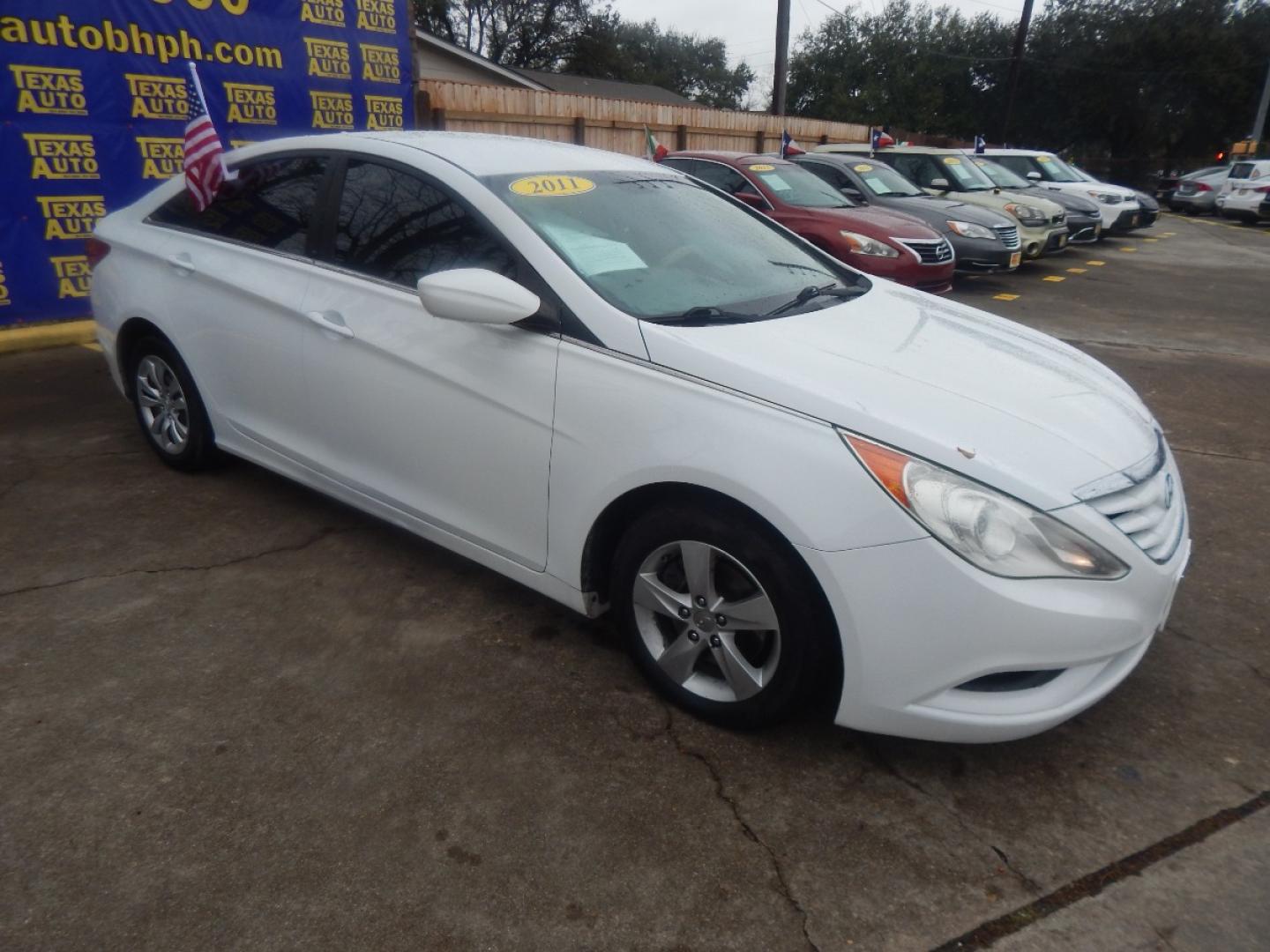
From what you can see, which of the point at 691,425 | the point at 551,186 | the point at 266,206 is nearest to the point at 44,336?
the point at 266,206

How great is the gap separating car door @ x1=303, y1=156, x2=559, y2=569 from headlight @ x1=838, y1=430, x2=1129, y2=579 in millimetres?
1055

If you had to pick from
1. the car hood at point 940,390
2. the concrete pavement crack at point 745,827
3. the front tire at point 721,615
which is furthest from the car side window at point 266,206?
the concrete pavement crack at point 745,827

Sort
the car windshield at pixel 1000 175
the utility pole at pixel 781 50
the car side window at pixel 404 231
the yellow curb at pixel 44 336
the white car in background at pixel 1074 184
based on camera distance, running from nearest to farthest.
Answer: the car side window at pixel 404 231 → the yellow curb at pixel 44 336 → the car windshield at pixel 1000 175 → the white car in background at pixel 1074 184 → the utility pole at pixel 781 50

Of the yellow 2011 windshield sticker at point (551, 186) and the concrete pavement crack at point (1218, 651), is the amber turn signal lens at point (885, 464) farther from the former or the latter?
the concrete pavement crack at point (1218, 651)

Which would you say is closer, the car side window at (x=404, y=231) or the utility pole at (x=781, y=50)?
the car side window at (x=404, y=231)

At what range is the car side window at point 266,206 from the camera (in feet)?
12.0

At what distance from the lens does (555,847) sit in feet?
7.56

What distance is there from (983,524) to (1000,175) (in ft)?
43.8

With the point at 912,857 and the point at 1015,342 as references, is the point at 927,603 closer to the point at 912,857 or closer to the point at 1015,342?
the point at 912,857

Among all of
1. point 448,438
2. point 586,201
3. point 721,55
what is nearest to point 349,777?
point 448,438

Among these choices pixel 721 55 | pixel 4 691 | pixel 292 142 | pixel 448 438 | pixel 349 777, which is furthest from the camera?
pixel 721 55

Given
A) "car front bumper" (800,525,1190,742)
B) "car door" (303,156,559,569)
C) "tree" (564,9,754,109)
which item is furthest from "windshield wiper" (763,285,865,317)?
"tree" (564,9,754,109)

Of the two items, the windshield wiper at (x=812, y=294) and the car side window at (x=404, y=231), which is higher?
the car side window at (x=404, y=231)

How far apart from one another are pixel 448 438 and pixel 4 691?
1530 millimetres
